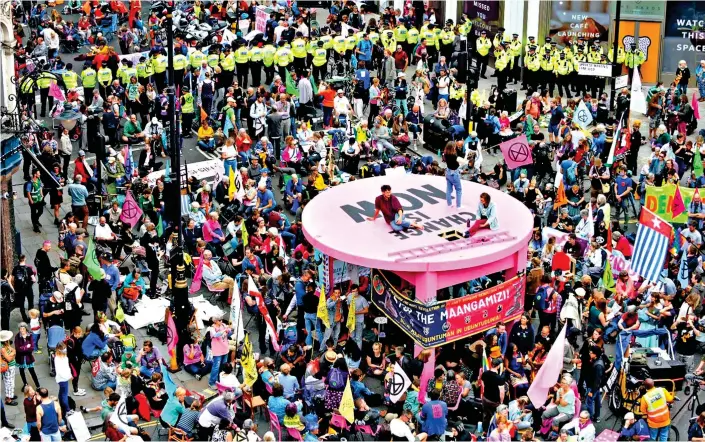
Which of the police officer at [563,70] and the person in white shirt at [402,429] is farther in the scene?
the police officer at [563,70]

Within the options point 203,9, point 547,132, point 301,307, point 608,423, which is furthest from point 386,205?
point 203,9

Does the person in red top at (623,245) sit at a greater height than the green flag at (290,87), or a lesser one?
lesser

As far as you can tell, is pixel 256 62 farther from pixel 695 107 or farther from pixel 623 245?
pixel 623 245

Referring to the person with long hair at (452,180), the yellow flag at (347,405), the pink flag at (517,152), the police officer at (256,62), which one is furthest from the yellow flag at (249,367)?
the police officer at (256,62)

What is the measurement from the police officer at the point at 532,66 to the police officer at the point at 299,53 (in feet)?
22.8

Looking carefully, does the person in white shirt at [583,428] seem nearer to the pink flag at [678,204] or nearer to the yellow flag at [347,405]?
the yellow flag at [347,405]

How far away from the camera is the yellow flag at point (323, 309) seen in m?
25.3

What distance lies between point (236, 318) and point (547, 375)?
20.2 ft

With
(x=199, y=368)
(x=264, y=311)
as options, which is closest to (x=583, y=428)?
(x=264, y=311)

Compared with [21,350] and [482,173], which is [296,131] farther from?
[21,350]

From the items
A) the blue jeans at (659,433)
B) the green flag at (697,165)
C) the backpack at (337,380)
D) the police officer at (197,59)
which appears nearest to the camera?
the blue jeans at (659,433)

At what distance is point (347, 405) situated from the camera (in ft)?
73.4

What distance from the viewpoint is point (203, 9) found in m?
50.6

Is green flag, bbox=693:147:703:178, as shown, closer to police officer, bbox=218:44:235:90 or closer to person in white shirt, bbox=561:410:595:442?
A: person in white shirt, bbox=561:410:595:442
